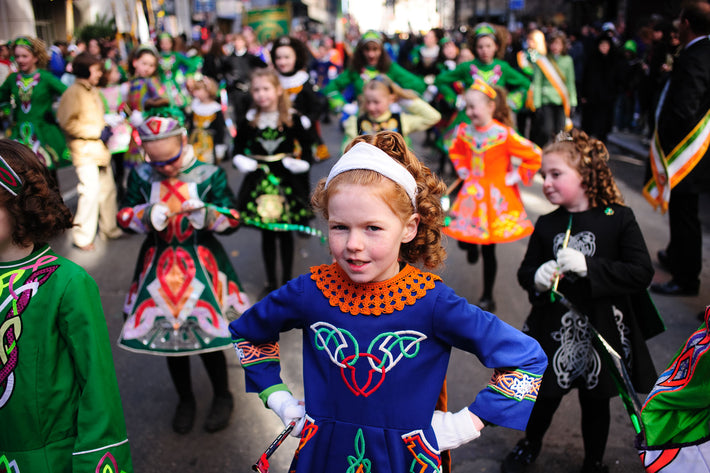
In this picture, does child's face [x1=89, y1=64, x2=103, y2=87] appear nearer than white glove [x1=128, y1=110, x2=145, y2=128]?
No

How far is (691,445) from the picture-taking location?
5.38ft

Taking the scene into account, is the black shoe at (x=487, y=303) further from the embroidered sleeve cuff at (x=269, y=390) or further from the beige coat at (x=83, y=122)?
the beige coat at (x=83, y=122)

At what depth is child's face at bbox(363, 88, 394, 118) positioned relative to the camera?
17.0ft

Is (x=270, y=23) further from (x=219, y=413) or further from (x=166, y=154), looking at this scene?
(x=219, y=413)

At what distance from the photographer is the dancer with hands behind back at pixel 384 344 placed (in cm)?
166

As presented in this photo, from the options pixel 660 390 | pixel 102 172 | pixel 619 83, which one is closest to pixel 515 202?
pixel 660 390

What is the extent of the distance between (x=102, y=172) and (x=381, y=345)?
5.90 metres

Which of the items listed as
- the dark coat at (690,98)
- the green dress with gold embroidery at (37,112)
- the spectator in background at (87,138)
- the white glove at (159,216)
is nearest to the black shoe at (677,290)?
the dark coat at (690,98)

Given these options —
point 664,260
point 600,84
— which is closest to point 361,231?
point 664,260

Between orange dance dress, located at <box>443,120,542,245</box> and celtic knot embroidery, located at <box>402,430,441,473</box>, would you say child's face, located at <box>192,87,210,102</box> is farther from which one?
celtic knot embroidery, located at <box>402,430,441,473</box>

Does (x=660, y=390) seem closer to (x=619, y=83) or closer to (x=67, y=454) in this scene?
(x=67, y=454)

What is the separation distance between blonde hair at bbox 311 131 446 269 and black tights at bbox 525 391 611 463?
124 cm

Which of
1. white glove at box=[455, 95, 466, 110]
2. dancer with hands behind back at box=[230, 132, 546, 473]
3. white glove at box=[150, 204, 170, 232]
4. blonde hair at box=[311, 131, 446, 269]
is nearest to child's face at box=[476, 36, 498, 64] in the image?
white glove at box=[455, 95, 466, 110]

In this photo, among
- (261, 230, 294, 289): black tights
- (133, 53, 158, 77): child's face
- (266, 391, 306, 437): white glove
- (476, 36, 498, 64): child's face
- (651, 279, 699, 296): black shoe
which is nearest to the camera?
(266, 391, 306, 437): white glove
